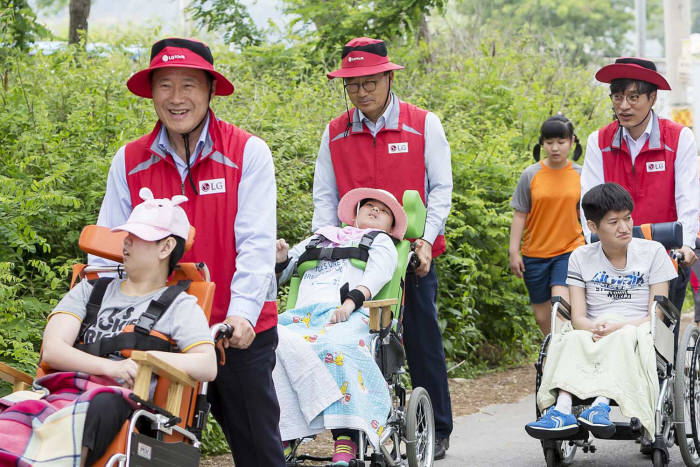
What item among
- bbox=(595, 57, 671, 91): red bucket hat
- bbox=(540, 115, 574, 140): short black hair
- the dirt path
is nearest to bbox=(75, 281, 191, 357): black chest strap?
bbox=(595, 57, 671, 91): red bucket hat

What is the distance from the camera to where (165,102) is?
4.32m

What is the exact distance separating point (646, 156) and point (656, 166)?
0.32ft

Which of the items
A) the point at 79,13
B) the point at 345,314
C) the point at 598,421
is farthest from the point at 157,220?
the point at 79,13

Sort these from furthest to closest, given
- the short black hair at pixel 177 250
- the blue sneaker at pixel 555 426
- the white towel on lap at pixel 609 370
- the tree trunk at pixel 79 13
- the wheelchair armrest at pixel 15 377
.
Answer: the tree trunk at pixel 79 13, the white towel on lap at pixel 609 370, the blue sneaker at pixel 555 426, the short black hair at pixel 177 250, the wheelchair armrest at pixel 15 377

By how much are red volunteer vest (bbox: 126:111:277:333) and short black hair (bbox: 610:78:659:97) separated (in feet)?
10.8

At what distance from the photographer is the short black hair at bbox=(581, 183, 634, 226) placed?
6281mm

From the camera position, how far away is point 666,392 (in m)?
6.05

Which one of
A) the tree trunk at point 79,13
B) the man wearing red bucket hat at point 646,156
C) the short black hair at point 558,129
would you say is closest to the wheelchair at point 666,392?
the man wearing red bucket hat at point 646,156

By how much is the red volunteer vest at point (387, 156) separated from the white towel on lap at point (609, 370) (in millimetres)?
1435

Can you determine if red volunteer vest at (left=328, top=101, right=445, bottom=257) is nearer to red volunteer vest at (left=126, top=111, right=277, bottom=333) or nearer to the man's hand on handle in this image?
red volunteer vest at (left=126, top=111, right=277, bottom=333)

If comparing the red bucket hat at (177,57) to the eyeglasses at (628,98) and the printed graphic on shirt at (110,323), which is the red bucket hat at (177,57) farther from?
the eyeglasses at (628,98)

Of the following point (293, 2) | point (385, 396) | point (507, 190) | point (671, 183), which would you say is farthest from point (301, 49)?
point (385, 396)

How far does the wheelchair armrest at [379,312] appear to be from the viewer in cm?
556

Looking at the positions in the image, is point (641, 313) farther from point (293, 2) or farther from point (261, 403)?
point (293, 2)
